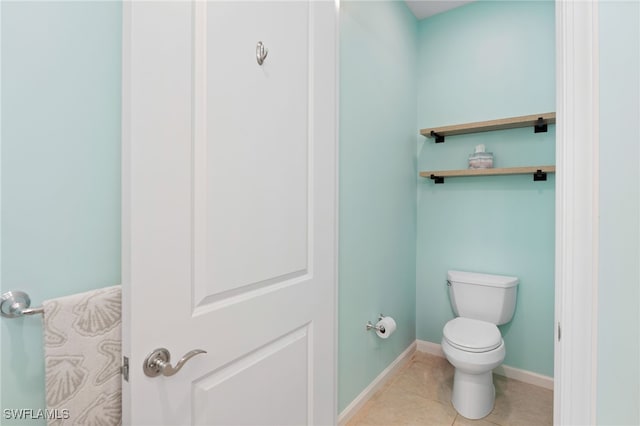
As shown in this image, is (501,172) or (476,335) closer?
(476,335)

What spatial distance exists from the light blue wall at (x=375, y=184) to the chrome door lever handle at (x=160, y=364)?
38.0 inches

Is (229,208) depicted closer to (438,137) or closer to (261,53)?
(261,53)

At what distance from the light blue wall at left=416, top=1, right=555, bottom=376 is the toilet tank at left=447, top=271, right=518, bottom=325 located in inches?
5.6

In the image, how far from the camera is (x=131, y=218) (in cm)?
64

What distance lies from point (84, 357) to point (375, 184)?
158 centimetres

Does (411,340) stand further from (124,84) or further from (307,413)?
(124,84)

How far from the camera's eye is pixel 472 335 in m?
1.78

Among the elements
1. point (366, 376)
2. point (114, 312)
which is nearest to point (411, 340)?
point (366, 376)

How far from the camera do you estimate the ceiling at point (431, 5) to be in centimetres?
225

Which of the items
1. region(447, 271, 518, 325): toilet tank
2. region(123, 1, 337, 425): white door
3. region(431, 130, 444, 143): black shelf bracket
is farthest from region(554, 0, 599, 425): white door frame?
region(431, 130, 444, 143): black shelf bracket

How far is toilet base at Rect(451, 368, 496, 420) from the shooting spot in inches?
68.2

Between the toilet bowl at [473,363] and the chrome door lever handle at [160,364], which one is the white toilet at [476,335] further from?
the chrome door lever handle at [160,364]

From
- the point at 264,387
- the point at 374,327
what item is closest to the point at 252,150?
the point at 264,387

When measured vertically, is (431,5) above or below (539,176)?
above
